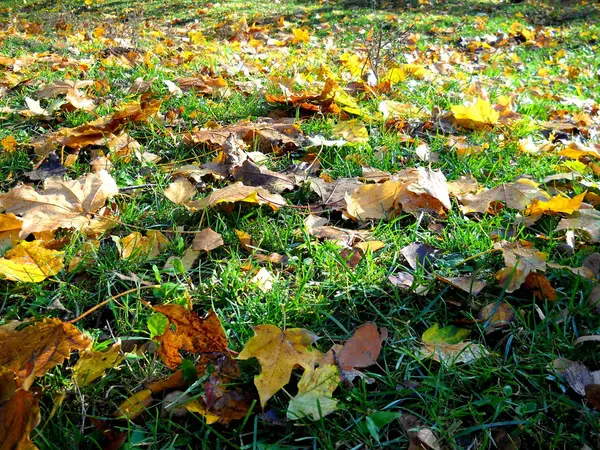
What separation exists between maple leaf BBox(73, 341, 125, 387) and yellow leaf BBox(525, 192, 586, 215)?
146cm

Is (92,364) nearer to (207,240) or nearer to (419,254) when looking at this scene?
(207,240)

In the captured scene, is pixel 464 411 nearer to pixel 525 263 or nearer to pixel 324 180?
pixel 525 263

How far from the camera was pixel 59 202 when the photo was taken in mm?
1612

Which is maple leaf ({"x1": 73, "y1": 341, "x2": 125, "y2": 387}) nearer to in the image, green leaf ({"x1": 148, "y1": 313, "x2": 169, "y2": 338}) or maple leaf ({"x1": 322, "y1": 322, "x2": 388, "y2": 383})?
green leaf ({"x1": 148, "y1": 313, "x2": 169, "y2": 338})

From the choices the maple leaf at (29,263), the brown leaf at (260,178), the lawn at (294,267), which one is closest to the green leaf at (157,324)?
the lawn at (294,267)

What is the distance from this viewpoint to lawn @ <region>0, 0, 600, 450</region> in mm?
1038

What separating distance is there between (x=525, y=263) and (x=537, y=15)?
8.67 m

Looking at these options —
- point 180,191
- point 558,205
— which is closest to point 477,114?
point 558,205

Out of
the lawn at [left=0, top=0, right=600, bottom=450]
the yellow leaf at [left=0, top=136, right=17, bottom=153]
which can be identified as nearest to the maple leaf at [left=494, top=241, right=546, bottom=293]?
the lawn at [left=0, top=0, right=600, bottom=450]

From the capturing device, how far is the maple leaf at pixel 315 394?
3.35ft

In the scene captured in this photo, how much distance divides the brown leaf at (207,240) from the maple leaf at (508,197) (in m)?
0.92

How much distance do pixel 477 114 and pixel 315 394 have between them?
1947 millimetres

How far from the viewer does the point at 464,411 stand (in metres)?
1.04

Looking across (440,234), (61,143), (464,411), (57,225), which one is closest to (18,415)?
(57,225)
